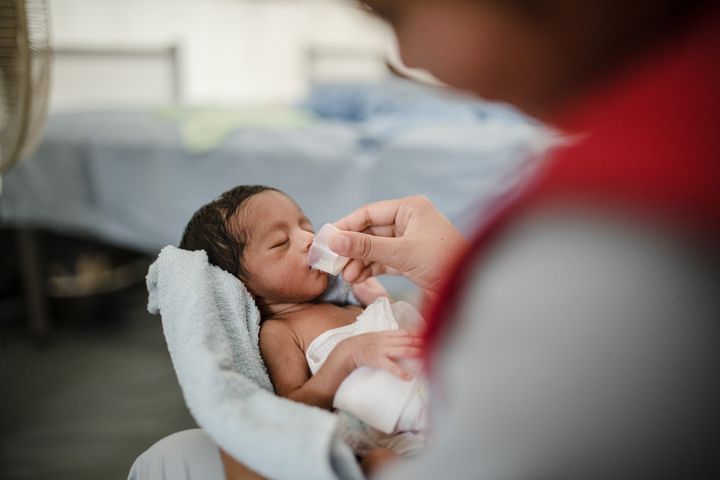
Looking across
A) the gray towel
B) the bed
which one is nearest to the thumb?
the gray towel

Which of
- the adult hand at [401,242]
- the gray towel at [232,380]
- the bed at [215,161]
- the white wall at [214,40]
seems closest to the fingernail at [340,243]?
the adult hand at [401,242]

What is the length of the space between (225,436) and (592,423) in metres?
0.24

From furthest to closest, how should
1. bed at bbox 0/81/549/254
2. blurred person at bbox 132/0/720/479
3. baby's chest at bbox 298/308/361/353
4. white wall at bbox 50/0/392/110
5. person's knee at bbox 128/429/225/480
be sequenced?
1. white wall at bbox 50/0/392/110
2. bed at bbox 0/81/549/254
3. baby's chest at bbox 298/308/361/353
4. person's knee at bbox 128/429/225/480
5. blurred person at bbox 132/0/720/479

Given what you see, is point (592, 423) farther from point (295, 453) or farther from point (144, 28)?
point (144, 28)

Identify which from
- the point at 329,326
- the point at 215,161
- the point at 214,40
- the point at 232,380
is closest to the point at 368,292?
the point at 329,326

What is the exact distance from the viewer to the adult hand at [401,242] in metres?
0.51

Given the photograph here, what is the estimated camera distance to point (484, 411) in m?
0.28

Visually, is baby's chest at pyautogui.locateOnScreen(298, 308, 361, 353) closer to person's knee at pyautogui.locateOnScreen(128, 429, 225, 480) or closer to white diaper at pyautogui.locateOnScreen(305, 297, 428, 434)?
white diaper at pyautogui.locateOnScreen(305, 297, 428, 434)

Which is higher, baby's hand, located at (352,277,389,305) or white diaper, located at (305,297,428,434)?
baby's hand, located at (352,277,389,305)

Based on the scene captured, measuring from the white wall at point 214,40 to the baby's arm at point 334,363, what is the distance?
1661mm

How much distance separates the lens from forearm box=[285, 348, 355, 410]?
49cm

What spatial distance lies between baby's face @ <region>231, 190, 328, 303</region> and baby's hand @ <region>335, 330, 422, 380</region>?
11cm

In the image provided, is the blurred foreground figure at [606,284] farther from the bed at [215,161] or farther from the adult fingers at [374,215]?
the bed at [215,161]

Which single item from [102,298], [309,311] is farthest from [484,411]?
[102,298]
